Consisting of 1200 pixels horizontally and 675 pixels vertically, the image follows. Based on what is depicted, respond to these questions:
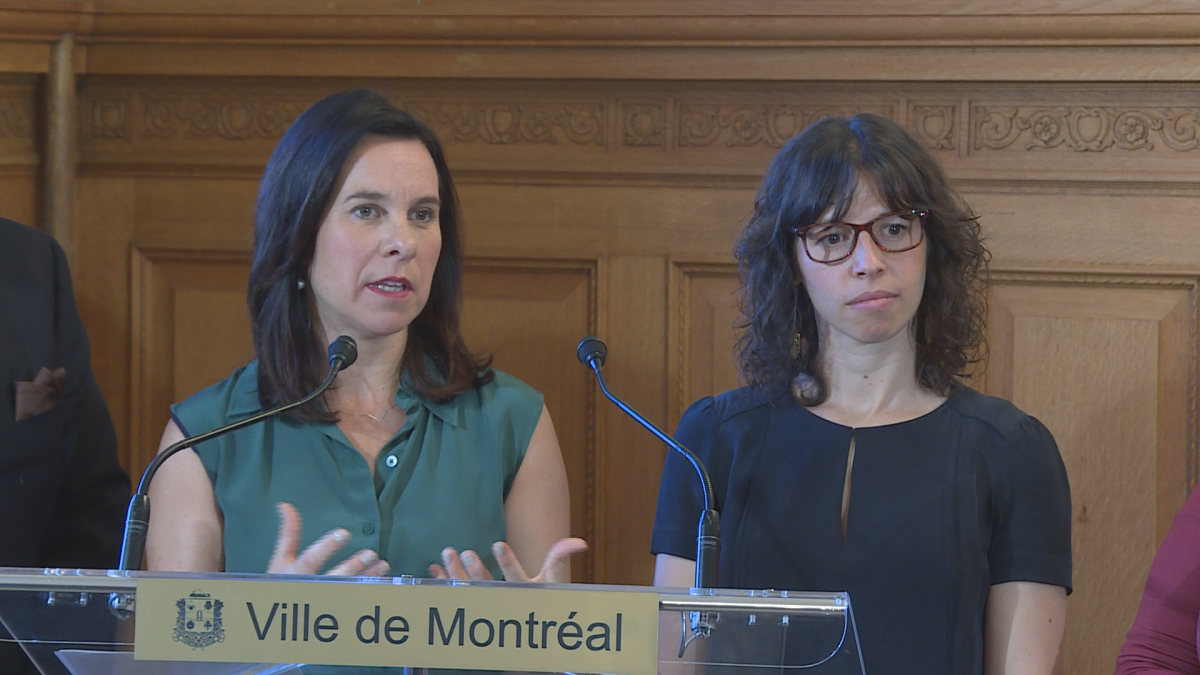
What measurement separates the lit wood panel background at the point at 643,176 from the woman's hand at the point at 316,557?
1037mm

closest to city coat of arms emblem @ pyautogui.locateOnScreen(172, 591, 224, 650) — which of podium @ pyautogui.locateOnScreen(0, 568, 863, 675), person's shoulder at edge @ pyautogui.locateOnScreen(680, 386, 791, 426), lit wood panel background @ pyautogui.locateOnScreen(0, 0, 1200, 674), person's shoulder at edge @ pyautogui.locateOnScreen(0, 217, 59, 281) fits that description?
podium @ pyautogui.locateOnScreen(0, 568, 863, 675)

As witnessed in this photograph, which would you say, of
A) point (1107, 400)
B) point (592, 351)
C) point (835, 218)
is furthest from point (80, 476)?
point (1107, 400)

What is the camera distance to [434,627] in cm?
114

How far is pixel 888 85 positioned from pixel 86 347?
4.70 feet

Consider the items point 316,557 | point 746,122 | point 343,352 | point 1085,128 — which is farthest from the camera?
point 746,122

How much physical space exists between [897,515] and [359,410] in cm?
77

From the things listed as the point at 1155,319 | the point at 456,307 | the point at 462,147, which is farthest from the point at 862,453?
the point at 462,147

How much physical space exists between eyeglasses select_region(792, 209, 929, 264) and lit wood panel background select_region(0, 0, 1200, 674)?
65 centimetres

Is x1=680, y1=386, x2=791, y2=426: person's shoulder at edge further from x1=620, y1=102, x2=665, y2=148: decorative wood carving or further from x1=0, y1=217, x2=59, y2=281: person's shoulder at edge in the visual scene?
x1=0, y1=217, x2=59, y2=281: person's shoulder at edge

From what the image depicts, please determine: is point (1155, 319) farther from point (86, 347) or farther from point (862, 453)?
point (86, 347)

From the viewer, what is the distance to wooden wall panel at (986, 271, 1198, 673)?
229cm

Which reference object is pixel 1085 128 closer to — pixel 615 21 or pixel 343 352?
pixel 615 21

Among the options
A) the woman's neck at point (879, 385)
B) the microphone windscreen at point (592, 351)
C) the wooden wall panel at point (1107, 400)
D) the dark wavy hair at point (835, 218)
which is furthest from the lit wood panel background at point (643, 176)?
the microphone windscreen at point (592, 351)

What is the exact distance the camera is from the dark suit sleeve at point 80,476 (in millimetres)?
2021
